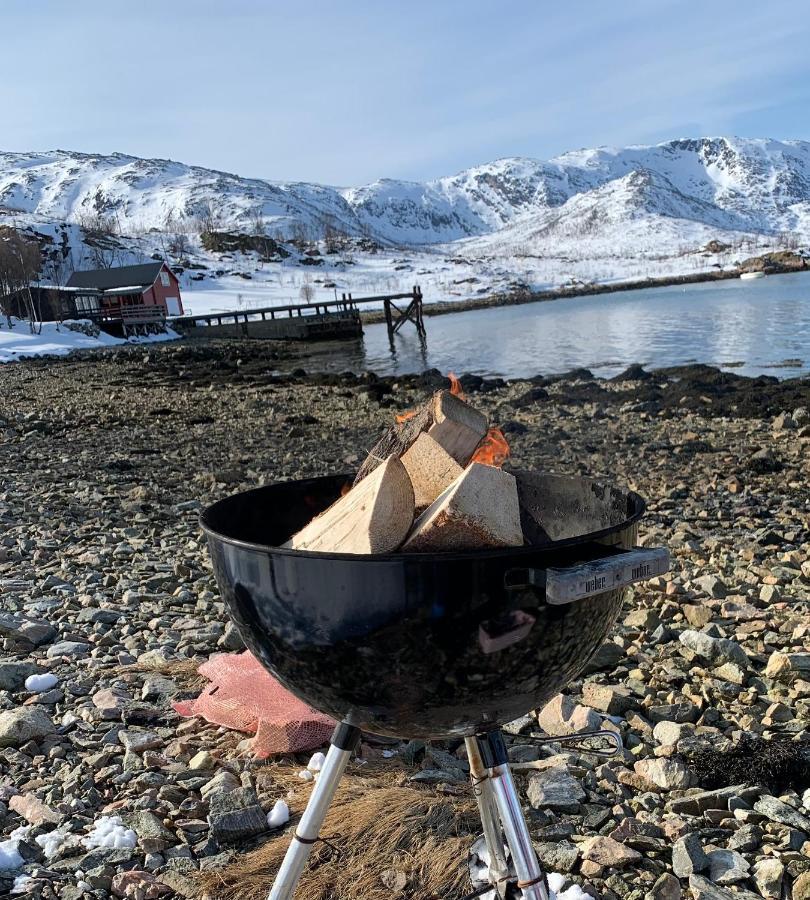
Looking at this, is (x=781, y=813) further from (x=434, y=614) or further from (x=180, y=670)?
(x=180, y=670)

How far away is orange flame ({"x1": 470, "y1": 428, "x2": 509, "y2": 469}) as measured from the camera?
216cm

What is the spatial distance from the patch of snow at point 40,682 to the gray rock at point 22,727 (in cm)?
29

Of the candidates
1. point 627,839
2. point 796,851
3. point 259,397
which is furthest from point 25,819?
point 259,397

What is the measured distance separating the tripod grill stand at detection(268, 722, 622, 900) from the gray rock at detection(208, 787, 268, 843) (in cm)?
76

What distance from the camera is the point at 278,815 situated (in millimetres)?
2531

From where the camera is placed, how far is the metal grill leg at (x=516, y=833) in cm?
161

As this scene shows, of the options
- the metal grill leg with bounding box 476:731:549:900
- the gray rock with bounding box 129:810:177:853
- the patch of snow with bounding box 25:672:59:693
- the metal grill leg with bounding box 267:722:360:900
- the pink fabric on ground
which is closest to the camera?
the metal grill leg with bounding box 476:731:549:900

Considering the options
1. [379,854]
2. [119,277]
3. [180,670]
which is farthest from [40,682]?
[119,277]

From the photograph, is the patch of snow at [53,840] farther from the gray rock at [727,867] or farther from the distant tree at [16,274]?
the distant tree at [16,274]

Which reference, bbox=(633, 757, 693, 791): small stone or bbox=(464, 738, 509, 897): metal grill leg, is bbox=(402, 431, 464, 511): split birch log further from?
bbox=(633, 757, 693, 791): small stone

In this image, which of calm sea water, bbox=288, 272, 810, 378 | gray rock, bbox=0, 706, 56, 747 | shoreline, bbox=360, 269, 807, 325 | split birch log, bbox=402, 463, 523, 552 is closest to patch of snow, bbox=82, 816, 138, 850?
gray rock, bbox=0, 706, 56, 747

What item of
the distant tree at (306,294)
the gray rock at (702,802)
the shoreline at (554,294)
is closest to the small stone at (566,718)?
the gray rock at (702,802)

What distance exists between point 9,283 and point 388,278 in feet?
226

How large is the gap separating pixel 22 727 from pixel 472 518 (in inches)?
92.8
